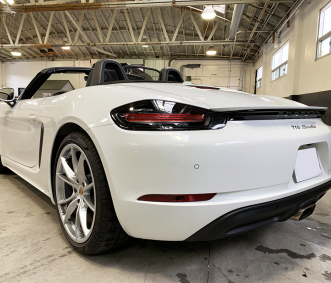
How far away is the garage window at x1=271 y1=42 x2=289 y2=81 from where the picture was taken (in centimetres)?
940

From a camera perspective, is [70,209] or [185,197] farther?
[70,209]

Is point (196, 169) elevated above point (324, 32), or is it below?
below

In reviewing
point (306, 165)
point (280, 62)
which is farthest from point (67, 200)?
point (280, 62)

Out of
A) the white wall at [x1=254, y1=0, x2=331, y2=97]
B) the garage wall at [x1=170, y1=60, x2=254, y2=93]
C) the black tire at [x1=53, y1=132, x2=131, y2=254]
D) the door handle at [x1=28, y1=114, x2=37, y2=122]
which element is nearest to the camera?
the black tire at [x1=53, y1=132, x2=131, y2=254]

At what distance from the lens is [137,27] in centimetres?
1205

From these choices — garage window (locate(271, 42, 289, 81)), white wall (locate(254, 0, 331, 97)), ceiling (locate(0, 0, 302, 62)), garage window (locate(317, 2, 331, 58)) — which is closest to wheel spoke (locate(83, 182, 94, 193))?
white wall (locate(254, 0, 331, 97))

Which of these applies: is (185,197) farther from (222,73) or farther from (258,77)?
(222,73)

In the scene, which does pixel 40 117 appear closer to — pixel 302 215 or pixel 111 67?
pixel 111 67

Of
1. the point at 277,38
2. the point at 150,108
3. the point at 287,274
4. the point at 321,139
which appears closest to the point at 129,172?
the point at 150,108

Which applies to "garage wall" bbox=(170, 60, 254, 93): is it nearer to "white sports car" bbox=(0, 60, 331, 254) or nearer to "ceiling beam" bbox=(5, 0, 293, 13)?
"ceiling beam" bbox=(5, 0, 293, 13)

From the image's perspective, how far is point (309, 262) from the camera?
1.45 m

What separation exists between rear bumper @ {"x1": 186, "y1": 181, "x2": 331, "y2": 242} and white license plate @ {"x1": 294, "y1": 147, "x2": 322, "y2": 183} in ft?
0.32

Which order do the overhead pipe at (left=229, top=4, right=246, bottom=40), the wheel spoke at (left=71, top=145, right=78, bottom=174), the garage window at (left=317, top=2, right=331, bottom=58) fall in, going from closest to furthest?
the wheel spoke at (left=71, top=145, right=78, bottom=174) < the garage window at (left=317, top=2, right=331, bottom=58) < the overhead pipe at (left=229, top=4, right=246, bottom=40)

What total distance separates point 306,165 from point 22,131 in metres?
2.27
